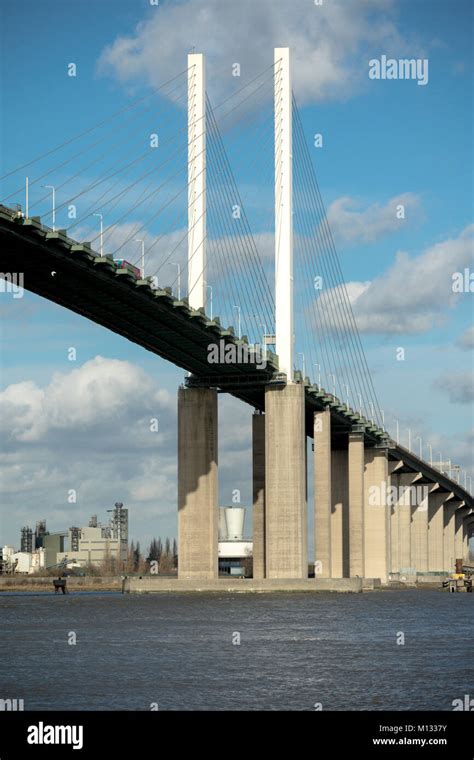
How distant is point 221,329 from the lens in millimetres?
81688

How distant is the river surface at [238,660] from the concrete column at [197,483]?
26848 millimetres

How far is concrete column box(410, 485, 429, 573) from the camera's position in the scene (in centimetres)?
15988

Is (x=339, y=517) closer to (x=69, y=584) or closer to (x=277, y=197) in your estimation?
(x=277, y=197)

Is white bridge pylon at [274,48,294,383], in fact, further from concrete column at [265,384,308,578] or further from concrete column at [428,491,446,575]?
concrete column at [428,491,446,575]

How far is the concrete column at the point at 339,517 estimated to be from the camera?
4724 inches

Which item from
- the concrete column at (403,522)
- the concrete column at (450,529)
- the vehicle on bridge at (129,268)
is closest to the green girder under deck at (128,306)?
the vehicle on bridge at (129,268)

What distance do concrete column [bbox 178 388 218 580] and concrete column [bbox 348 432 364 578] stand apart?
25.7 meters

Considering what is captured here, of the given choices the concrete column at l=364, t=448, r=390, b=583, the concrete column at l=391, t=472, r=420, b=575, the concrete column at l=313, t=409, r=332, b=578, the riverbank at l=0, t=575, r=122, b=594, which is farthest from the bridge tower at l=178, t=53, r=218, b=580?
the concrete column at l=391, t=472, r=420, b=575

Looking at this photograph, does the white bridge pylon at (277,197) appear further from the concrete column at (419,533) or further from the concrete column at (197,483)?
the concrete column at (419,533)

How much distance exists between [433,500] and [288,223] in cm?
9309

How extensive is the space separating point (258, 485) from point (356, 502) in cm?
1726

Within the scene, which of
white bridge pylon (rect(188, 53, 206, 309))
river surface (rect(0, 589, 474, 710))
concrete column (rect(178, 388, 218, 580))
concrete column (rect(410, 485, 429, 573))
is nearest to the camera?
river surface (rect(0, 589, 474, 710))
